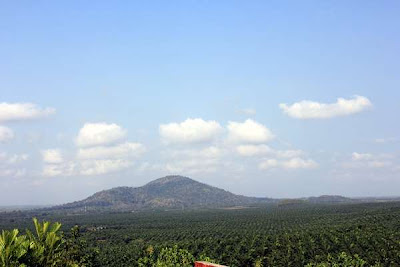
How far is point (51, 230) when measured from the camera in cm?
3050

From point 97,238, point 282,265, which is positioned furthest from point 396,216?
point 97,238

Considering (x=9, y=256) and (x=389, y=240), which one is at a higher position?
(x=9, y=256)

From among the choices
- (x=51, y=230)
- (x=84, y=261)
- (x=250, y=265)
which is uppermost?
(x=51, y=230)

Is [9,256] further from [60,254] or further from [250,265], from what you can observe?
[250,265]

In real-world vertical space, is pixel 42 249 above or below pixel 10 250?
below

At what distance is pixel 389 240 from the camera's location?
62.3 metres

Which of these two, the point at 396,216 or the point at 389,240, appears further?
the point at 396,216

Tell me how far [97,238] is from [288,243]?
63918mm

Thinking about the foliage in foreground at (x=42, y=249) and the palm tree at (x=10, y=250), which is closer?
the palm tree at (x=10, y=250)

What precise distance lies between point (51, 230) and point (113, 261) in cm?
4462

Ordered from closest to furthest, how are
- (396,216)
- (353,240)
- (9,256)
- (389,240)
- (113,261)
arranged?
(9,256)
(389,240)
(353,240)
(113,261)
(396,216)

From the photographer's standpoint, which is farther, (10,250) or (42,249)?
(42,249)

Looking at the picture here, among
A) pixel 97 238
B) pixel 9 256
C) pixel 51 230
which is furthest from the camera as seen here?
pixel 97 238

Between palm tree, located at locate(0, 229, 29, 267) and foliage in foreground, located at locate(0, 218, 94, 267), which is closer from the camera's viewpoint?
palm tree, located at locate(0, 229, 29, 267)
